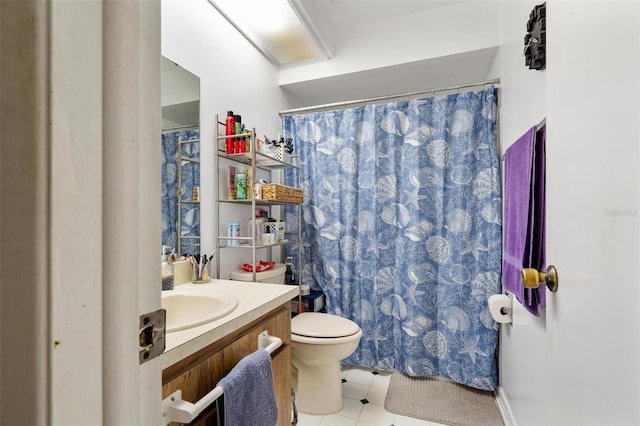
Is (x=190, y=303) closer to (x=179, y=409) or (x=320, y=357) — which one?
(x=179, y=409)

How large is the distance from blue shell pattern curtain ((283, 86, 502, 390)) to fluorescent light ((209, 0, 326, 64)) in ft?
1.50

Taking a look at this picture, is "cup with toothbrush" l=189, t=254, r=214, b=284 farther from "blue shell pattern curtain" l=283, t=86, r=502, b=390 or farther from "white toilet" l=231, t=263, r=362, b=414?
"blue shell pattern curtain" l=283, t=86, r=502, b=390

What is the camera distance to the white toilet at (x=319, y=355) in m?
1.59

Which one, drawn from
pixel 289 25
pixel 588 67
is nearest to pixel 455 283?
pixel 588 67

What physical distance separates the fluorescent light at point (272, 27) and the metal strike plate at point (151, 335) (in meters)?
1.73

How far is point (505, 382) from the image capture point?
170 centimetres

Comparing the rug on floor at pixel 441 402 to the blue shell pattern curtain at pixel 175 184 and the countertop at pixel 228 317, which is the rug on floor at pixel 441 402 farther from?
the blue shell pattern curtain at pixel 175 184

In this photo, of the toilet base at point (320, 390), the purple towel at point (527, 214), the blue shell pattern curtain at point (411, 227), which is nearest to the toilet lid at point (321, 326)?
the toilet base at point (320, 390)

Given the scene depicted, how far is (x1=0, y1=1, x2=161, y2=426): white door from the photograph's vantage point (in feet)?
0.84

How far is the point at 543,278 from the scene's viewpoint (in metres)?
0.77

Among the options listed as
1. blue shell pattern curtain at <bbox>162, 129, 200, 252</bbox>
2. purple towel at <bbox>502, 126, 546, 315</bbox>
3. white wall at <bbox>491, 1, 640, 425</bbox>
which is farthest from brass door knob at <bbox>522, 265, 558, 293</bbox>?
blue shell pattern curtain at <bbox>162, 129, 200, 252</bbox>

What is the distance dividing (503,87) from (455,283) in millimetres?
1204
